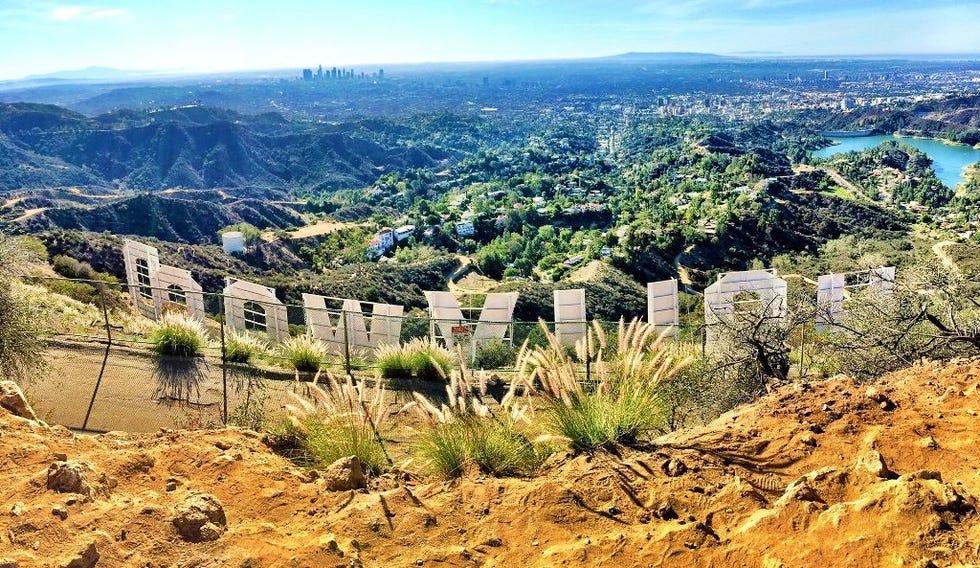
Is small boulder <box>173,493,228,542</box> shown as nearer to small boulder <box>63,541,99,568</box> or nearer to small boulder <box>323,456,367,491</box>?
small boulder <box>63,541,99,568</box>

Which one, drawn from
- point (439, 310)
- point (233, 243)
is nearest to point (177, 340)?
point (439, 310)

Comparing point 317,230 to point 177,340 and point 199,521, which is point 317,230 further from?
point 199,521

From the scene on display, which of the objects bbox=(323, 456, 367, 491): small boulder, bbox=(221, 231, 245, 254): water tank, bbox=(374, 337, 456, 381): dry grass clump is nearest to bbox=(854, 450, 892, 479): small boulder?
bbox=(323, 456, 367, 491): small boulder

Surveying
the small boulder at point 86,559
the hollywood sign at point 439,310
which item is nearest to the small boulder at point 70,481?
the small boulder at point 86,559

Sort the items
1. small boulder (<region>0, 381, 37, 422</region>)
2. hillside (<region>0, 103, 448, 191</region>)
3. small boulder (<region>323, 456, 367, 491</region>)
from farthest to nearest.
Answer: hillside (<region>0, 103, 448, 191</region>)
small boulder (<region>0, 381, 37, 422</region>)
small boulder (<region>323, 456, 367, 491</region>)

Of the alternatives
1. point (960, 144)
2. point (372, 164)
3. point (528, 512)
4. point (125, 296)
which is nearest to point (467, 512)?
point (528, 512)

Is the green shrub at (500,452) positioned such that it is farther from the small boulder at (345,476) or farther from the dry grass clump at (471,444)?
the small boulder at (345,476)

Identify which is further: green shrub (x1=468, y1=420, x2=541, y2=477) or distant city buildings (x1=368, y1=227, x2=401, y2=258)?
distant city buildings (x1=368, y1=227, x2=401, y2=258)
